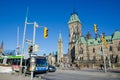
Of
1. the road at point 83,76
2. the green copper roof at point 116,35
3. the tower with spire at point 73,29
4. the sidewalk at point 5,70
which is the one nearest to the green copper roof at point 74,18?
the tower with spire at point 73,29

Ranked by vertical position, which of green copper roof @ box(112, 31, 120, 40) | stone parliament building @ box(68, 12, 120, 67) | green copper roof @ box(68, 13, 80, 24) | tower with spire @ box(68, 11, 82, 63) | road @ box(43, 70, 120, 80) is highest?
green copper roof @ box(68, 13, 80, 24)

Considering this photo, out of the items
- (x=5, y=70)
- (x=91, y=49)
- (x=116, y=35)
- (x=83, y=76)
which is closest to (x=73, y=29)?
(x=91, y=49)

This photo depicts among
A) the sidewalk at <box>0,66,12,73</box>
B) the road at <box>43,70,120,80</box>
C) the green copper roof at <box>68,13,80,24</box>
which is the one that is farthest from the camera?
the green copper roof at <box>68,13,80,24</box>

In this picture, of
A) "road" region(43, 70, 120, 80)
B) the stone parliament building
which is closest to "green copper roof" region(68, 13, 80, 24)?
the stone parliament building

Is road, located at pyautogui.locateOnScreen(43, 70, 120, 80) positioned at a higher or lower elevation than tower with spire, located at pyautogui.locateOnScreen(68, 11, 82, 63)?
lower

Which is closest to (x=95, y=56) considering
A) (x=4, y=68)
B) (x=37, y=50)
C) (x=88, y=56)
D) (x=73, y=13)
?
(x=88, y=56)

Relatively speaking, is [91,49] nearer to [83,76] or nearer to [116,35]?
[116,35]

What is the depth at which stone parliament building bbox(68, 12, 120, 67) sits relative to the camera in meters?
74.6

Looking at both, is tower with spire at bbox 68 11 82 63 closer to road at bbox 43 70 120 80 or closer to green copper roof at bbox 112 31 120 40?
green copper roof at bbox 112 31 120 40

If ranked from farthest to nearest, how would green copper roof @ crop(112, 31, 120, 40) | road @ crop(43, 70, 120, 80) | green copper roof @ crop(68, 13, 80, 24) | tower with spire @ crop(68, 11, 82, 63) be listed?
green copper roof @ crop(68, 13, 80, 24) < tower with spire @ crop(68, 11, 82, 63) < green copper roof @ crop(112, 31, 120, 40) < road @ crop(43, 70, 120, 80)

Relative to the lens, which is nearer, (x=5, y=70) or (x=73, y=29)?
(x=5, y=70)

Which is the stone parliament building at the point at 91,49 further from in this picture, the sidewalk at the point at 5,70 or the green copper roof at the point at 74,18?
the sidewalk at the point at 5,70

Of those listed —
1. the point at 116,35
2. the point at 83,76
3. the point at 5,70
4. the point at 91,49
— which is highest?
the point at 116,35

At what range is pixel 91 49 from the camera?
84.8 metres
